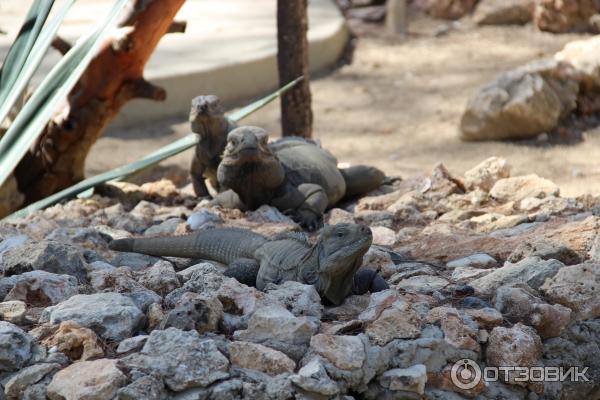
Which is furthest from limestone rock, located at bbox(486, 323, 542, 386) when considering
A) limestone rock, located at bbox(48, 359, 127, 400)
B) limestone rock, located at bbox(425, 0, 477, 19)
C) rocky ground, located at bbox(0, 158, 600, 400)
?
limestone rock, located at bbox(425, 0, 477, 19)

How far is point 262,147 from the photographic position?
158 inches

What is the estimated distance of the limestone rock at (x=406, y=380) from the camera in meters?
2.30

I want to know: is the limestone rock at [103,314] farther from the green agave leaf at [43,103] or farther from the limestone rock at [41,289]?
the green agave leaf at [43,103]

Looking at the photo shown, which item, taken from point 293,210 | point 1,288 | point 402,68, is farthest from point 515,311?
point 402,68

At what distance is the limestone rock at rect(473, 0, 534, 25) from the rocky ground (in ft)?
19.3

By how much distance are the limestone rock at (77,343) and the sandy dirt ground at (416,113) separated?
132 inches

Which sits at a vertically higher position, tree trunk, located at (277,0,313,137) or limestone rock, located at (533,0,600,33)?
tree trunk, located at (277,0,313,137)

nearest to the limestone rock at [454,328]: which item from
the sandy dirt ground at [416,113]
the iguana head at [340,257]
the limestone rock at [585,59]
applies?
the iguana head at [340,257]

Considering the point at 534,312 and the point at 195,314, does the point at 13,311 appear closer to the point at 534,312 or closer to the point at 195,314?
the point at 195,314

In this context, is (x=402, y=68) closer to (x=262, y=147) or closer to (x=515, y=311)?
(x=262, y=147)

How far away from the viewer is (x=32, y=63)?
120 inches

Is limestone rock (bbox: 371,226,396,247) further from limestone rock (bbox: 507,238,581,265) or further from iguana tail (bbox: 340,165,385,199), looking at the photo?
iguana tail (bbox: 340,165,385,199)

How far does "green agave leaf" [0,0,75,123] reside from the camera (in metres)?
3.05

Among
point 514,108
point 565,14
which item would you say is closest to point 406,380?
point 514,108
